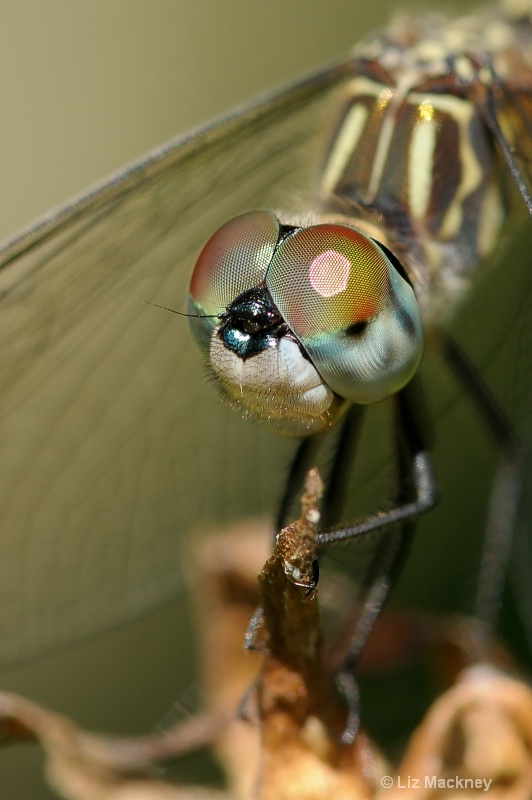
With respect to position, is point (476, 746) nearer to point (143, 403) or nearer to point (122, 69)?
point (143, 403)

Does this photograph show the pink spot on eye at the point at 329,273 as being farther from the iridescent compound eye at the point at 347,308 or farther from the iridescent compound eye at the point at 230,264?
the iridescent compound eye at the point at 230,264

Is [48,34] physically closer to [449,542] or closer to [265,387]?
[449,542]

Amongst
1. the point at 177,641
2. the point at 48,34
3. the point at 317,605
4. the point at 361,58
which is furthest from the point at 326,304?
the point at 48,34

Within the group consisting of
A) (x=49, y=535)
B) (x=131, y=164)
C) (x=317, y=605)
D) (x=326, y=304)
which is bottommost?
(x=317, y=605)

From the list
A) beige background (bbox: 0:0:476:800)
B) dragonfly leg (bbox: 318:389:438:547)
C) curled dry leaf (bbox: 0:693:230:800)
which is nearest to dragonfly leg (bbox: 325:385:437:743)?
dragonfly leg (bbox: 318:389:438:547)

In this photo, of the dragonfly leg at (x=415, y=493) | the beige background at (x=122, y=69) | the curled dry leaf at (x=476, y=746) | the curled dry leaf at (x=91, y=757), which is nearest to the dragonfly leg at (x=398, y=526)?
the dragonfly leg at (x=415, y=493)

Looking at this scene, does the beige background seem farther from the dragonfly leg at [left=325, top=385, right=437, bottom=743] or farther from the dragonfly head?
the dragonfly head
